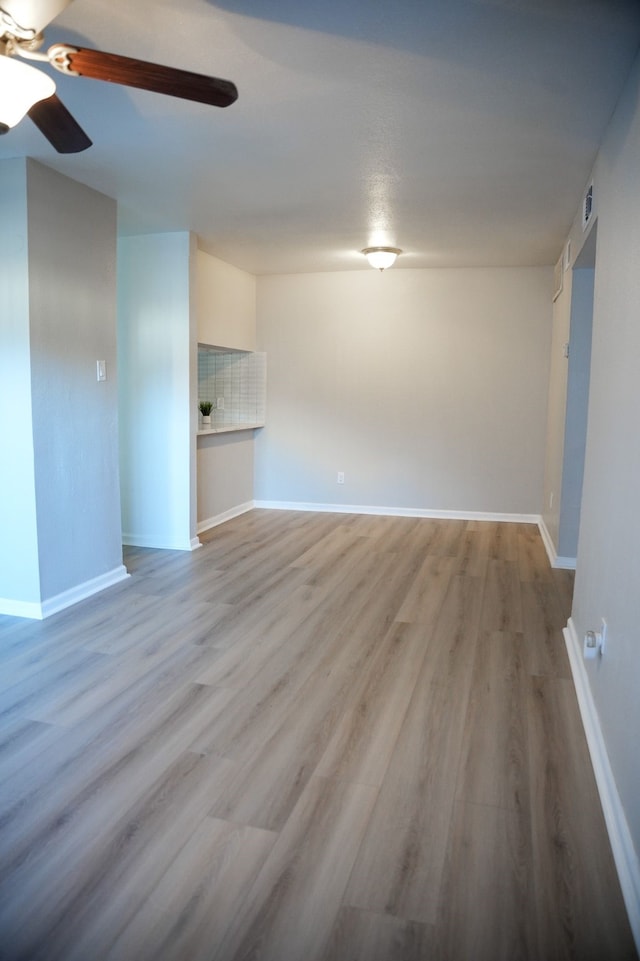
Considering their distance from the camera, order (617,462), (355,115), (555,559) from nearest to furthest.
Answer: (617,462) → (355,115) → (555,559)

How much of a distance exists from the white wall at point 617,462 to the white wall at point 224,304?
10.8ft

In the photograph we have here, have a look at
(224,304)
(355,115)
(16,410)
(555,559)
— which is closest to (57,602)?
(16,410)

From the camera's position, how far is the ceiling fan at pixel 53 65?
160 cm

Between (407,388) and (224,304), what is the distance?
74.6 inches

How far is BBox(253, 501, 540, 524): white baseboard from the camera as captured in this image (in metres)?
6.04

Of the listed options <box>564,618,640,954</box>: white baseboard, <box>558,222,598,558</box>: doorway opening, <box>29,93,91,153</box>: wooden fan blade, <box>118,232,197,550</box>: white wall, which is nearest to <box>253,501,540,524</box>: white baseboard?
<box>558,222,598,558</box>: doorway opening

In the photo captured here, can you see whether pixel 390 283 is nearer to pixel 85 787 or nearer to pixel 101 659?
pixel 101 659

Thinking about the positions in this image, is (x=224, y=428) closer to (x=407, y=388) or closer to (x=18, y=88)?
(x=407, y=388)

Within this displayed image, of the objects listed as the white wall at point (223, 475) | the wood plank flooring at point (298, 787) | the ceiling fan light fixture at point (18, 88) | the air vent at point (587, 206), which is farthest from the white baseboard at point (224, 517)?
the ceiling fan light fixture at point (18, 88)

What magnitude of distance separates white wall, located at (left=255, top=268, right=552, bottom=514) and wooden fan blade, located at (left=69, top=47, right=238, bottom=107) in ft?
14.9

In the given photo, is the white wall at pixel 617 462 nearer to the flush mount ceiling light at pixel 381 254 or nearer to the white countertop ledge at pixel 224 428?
the flush mount ceiling light at pixel 381 254

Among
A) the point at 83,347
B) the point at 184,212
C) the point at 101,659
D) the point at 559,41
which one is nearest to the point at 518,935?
the point at 101,659

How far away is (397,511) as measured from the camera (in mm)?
6332

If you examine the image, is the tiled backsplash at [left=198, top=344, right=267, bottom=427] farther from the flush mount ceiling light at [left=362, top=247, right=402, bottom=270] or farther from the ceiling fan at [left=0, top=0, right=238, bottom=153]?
the ceiling fan at [left=0, top=0, right=238, bottom=153]
